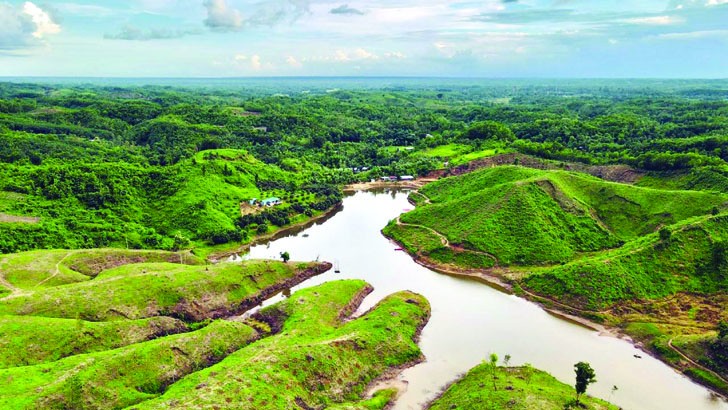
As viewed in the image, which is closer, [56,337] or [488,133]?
[56,337]

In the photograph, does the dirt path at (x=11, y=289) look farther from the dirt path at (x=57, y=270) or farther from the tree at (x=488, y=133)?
the tree at (x=488, y=133)

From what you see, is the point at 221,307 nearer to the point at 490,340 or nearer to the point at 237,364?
the point at 237,364

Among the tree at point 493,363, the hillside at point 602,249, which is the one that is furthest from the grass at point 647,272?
the tree at point 493,363

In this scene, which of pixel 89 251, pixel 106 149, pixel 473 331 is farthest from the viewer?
pixel 106 149

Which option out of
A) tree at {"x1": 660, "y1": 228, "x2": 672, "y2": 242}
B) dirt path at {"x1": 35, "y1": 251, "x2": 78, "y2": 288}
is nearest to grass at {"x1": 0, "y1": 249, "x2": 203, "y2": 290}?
dirt path at {"x1": 35, "y1": 251, "x2": 78, "y2": 288}

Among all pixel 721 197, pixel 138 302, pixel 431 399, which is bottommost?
pixel 431 399

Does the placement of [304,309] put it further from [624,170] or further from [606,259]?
[624,170]

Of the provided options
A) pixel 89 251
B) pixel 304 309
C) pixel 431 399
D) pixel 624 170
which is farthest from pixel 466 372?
pixel 624 170

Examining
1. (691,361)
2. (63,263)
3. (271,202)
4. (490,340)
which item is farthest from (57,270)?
(691,361)

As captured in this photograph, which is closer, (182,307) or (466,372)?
(466,372)
